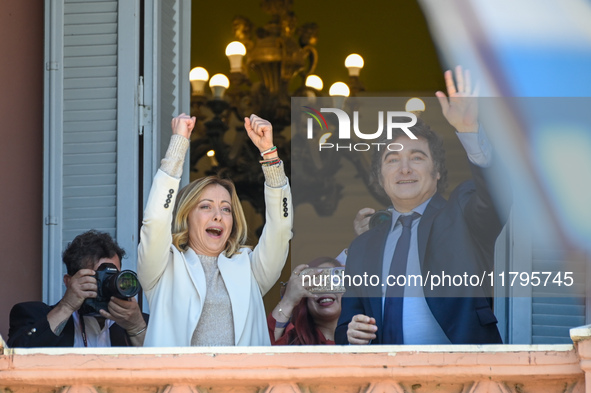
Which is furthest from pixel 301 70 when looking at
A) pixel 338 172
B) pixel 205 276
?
pixel 205 276

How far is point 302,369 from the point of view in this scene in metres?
2.87

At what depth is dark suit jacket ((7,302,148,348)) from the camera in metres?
3.63

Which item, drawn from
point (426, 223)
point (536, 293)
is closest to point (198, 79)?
point (536, 293)

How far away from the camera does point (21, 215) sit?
4.67 meters

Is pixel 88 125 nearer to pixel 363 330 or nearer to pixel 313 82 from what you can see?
pixel 363 330

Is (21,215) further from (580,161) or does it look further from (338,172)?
(580,161)

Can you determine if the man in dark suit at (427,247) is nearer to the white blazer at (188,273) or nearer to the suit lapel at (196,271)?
the white blazer at (188,273)

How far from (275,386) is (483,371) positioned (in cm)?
53

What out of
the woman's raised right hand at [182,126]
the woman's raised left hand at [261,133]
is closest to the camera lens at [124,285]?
the woman's raised right hand at [182,126]

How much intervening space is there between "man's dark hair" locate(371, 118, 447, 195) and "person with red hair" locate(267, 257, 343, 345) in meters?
0.41

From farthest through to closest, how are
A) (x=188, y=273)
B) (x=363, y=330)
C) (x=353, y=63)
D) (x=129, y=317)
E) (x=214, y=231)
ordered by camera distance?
(x=353, y=63) → (x=129, y=317) → (x=214, y=231) → (x=188, y=273) → (x=363, y=330)

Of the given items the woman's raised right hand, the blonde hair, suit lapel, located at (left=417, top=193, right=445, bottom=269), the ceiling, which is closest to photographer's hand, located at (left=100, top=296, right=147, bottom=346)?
the blonde hair

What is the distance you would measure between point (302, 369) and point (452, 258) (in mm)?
880

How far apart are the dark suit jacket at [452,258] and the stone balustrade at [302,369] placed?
57 centimetres
